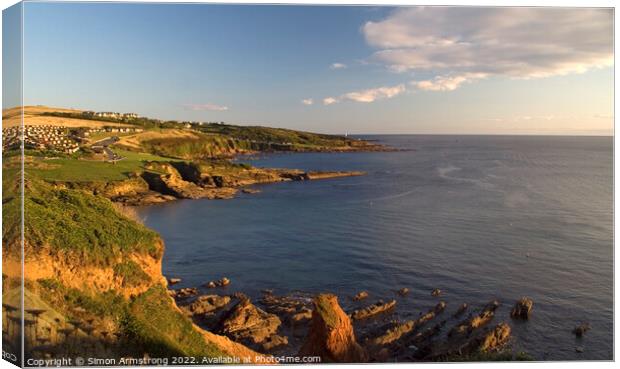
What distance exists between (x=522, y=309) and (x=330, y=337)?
1250 cm

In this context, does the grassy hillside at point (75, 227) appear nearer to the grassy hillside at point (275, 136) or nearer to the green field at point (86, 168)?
the green field at point (86, 168)

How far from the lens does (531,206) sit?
45344mm

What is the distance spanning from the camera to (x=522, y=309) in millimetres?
23062

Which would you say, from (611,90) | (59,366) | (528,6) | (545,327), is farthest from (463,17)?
(59,366)

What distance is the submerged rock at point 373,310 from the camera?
22.6 metres

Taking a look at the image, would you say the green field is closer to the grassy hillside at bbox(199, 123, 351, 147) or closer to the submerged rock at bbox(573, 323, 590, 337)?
the grassy hillside at bbox(199, 123, 351, 147)

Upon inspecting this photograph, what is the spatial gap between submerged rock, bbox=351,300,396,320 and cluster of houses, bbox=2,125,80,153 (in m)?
15.7

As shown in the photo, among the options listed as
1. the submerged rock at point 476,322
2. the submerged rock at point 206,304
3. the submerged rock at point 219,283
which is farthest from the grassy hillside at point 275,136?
the submerged rock at point 476,322

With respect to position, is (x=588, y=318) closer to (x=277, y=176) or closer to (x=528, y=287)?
(x=528, y=287)

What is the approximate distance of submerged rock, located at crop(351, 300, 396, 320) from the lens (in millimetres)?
22625

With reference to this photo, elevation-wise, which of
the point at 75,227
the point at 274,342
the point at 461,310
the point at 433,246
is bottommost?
the point at 274,342

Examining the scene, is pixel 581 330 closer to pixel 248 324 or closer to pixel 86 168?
pixel 248 324

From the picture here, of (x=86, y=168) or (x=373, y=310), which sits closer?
(x=86, y=168)

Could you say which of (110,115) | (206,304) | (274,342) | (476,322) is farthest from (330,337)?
(110,115)
